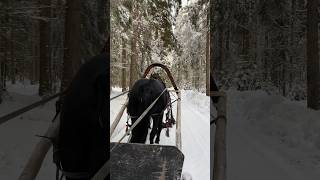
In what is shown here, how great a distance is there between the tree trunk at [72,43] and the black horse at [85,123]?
73 mm

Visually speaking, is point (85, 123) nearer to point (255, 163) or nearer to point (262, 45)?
point (255, 163)

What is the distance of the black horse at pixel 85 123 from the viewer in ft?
3.87

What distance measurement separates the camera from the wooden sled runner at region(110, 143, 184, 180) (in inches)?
Answer: 116

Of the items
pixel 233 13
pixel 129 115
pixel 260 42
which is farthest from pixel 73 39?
pixel 260 42

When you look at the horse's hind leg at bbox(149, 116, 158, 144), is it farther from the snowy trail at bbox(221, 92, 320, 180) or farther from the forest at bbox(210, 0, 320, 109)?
the forest at bbox(210, 0, 320, 109)

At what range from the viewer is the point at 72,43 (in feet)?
4.59

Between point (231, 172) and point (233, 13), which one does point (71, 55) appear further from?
point (233, 13)

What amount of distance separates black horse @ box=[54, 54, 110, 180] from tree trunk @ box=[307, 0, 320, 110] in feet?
42.1

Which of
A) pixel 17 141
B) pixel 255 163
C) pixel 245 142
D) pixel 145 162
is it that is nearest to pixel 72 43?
pixel 145 162

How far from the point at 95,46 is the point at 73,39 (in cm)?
19

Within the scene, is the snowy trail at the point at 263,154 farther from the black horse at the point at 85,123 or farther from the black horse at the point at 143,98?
the black horse at the point at 85,123

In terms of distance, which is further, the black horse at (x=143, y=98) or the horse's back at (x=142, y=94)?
the horse's back at (x=142, y=94)

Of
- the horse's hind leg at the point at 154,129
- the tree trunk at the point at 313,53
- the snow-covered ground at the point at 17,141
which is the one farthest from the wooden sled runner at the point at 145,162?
the tree trunk at the point at 313,53

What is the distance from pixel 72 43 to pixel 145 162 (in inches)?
70.6
